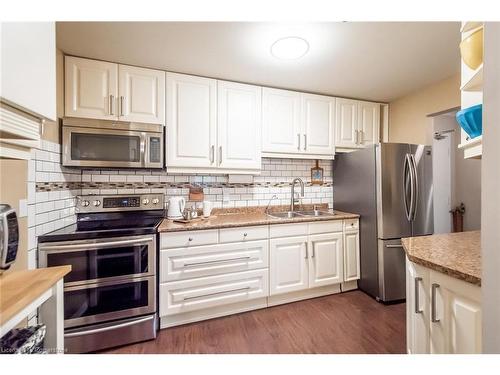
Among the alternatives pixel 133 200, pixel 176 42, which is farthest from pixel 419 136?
pixel 133 200

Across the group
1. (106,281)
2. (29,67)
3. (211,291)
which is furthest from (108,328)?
(29,67)

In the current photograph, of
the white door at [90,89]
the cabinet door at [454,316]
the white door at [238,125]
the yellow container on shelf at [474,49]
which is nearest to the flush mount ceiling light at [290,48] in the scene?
the white door at [238,125]

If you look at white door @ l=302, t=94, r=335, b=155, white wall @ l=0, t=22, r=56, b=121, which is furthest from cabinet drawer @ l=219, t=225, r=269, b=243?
white wall @ l=0, t=22, r=56, b=121

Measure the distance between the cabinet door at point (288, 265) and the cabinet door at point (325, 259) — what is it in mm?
84

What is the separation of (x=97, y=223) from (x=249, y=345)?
154 centimetres

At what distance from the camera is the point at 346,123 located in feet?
8.50

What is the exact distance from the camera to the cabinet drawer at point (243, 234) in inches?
73.8

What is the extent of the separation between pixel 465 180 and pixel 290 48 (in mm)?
2899

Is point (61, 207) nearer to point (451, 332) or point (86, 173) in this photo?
point (86, 173)

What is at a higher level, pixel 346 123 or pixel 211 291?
pixel 346 123

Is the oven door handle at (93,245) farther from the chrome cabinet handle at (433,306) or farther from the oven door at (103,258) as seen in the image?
the chrome cabinet handle at (433,306)

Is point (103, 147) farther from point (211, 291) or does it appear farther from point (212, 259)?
point (211, 291)

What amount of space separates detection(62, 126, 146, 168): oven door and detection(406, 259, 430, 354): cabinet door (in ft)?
6.62
